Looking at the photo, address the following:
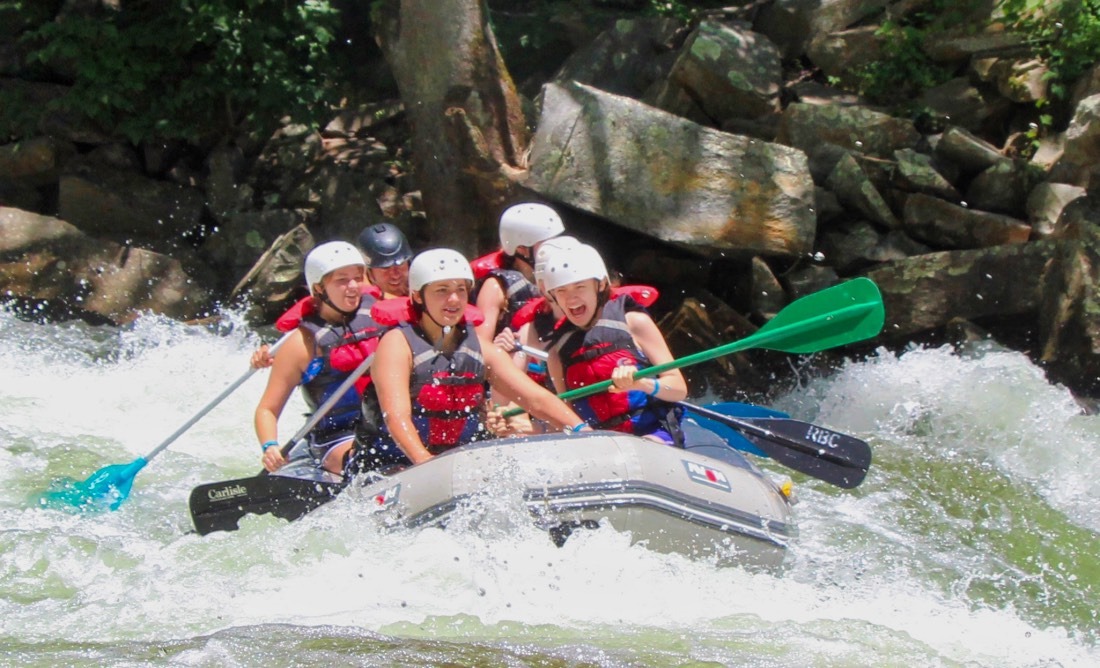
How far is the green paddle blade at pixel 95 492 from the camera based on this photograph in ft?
17.2

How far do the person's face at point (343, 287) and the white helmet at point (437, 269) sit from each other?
0.64 metres

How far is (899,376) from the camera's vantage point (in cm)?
750

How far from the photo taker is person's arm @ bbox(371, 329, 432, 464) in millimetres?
4367

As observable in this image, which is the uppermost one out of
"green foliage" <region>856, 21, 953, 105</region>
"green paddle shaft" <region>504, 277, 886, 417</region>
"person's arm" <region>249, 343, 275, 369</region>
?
"green foliage" <region>856, 21, 953, 105</region>

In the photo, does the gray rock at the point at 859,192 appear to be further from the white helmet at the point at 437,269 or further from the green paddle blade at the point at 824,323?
the white helmet at the point at 437,269

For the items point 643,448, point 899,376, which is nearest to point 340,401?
point 643,448

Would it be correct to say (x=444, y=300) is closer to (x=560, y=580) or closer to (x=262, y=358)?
(x=560, y=580)

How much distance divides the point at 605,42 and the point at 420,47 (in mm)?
1629

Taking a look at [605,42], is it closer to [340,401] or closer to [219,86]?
[219,86]

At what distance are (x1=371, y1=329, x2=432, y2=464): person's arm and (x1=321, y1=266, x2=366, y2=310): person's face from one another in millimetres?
646

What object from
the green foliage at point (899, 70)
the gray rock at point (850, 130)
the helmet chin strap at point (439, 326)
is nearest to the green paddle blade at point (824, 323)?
the helmet chin strap at point (439, 326)

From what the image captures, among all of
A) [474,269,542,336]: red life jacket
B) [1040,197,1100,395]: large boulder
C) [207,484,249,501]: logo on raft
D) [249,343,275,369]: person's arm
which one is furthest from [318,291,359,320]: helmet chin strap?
[1040,197,1100,395]: large boulder

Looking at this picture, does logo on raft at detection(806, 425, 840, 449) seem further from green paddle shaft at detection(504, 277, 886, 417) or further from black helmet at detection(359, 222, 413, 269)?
black helmet at detection(359, 222, 413, 269)

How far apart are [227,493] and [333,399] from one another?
557mm
